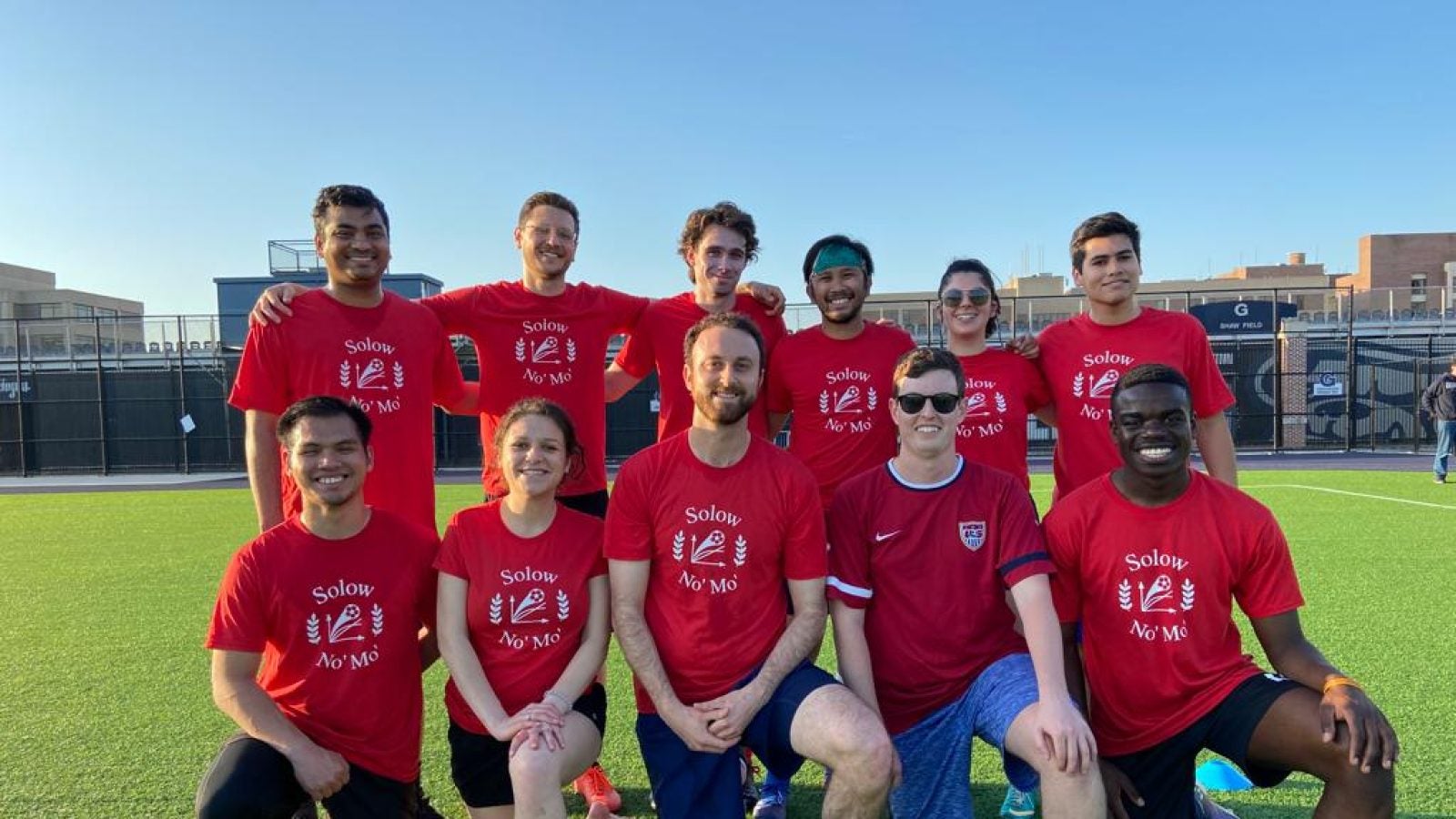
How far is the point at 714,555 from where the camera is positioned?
296cm

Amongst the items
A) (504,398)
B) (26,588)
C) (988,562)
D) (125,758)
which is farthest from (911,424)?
(26,588)

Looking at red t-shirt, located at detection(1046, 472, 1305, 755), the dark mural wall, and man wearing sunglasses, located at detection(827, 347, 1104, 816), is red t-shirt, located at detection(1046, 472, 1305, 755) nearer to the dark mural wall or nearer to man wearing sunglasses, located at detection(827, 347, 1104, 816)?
man wearing sunglasses, located at detection(827, 347, 1104, 816)

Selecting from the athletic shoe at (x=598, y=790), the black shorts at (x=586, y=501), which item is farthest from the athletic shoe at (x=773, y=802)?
the black shorts at (x=586, y=501)

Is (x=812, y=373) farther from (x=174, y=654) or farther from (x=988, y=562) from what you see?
(x=174, y=654)

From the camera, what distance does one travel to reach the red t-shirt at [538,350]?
4.02 meters

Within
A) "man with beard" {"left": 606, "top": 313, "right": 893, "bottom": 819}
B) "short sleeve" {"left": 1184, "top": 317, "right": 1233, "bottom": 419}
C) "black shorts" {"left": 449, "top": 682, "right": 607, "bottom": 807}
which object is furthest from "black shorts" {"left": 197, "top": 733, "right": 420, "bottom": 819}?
"short sleeve" {"left": 1184, "top": 317, "right": 1233, "bottom": 419}

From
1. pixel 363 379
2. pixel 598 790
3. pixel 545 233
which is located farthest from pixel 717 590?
pixel 545 233

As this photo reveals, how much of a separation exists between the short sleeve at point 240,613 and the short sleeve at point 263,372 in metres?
0.82

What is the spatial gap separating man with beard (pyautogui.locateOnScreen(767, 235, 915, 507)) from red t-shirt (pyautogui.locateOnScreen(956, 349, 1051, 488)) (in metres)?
0.33

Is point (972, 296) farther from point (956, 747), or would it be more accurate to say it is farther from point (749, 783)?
point (749, 783)

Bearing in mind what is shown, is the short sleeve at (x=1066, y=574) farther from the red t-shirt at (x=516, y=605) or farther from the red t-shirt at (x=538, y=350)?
the red t-shirt at (x=538, y=350)

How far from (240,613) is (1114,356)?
11.6ft

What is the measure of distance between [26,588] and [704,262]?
7705mm

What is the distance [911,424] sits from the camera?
9.78 feet
